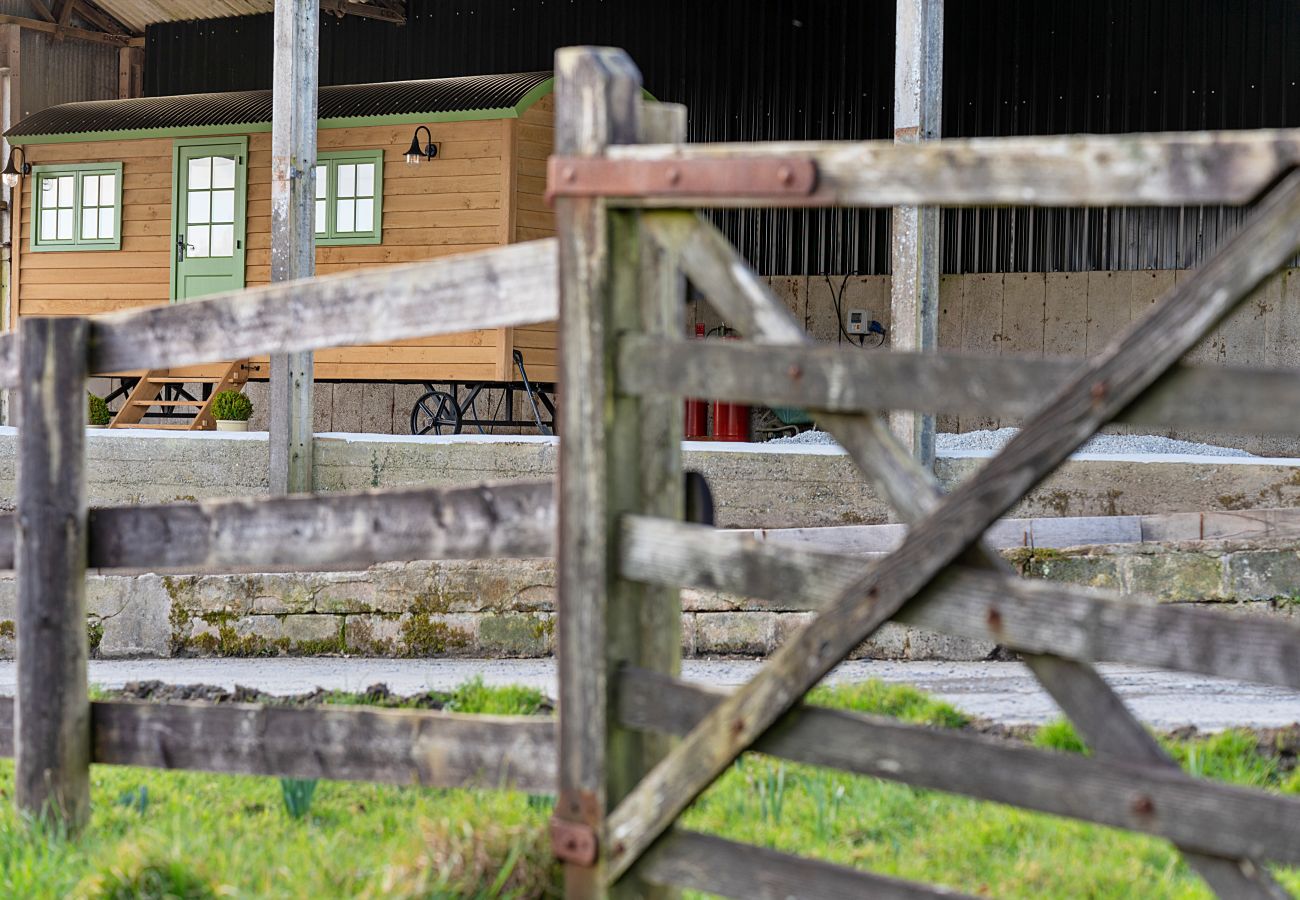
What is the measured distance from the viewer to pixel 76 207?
1462 centimetres

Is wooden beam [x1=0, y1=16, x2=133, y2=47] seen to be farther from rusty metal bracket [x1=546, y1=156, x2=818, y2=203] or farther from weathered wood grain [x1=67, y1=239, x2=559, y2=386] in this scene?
rusty metal bracket [x1=546, y1=156, x2=818, y2=203]

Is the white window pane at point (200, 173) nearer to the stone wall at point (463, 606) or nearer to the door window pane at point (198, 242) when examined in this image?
the door window pane at point (198, 242)

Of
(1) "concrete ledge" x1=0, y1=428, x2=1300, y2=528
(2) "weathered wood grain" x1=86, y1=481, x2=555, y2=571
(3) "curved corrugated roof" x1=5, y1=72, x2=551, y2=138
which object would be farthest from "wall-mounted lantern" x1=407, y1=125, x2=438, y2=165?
(2) "weathered wood grain" x1=86, y1=481, x2=555, y2=571

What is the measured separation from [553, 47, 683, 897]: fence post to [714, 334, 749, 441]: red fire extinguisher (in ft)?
38.3

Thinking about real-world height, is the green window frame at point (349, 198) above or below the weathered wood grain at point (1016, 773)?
above

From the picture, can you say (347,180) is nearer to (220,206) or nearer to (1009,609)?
(220,206)

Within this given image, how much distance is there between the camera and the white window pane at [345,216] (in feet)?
44.4

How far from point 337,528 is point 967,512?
1536 mm

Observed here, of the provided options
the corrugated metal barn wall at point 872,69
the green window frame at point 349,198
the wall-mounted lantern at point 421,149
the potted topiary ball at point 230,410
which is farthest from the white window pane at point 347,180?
the corrugated metal barn wall at point 872,69

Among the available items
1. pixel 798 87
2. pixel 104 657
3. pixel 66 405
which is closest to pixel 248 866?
pixel 66 405

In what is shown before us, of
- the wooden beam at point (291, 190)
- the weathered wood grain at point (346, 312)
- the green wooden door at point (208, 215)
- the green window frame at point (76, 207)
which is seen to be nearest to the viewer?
the weathered wood grain at point (346, 312)

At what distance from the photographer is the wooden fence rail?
228 centimetres

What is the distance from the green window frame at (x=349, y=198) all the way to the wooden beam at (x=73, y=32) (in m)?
5.11

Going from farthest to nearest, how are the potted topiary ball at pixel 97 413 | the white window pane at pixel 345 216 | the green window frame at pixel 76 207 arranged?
the green window frame at pixel 76 207, the white window pane at pixel 345 216, the potted topiary ball at pixel 97 413
